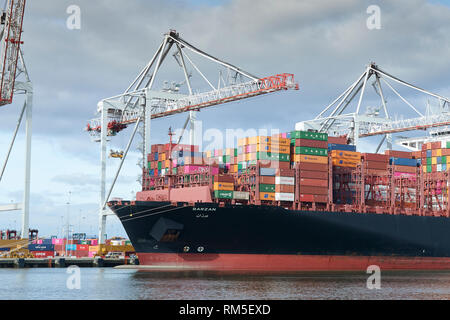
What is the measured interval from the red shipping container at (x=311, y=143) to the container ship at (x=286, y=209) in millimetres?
114

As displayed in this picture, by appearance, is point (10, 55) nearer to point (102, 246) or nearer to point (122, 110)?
point (122, 110)

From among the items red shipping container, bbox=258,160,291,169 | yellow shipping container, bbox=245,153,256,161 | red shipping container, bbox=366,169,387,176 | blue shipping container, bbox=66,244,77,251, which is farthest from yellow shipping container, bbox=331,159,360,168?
blue shipping container, bbox=66,244,77,251

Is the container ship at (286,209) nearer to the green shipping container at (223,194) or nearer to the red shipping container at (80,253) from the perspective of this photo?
the green shipping container at (223,194)

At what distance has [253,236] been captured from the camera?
56.2m

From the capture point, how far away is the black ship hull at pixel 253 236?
54.9m

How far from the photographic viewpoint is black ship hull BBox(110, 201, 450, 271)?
180 feet

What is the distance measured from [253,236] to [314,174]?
8.18m

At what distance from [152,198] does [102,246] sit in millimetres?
16345

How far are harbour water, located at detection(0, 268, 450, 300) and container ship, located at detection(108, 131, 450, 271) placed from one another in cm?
333

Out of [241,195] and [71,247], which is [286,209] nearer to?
[241,195]

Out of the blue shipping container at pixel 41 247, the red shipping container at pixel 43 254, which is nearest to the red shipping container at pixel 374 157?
the red shipping container at pixel 43 254

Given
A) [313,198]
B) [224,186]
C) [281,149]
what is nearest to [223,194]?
[224,186]

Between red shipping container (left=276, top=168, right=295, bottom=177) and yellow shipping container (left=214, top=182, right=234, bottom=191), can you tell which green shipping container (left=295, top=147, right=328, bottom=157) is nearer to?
red shipping container (left=276, top=168, right=295, bottom=177)
